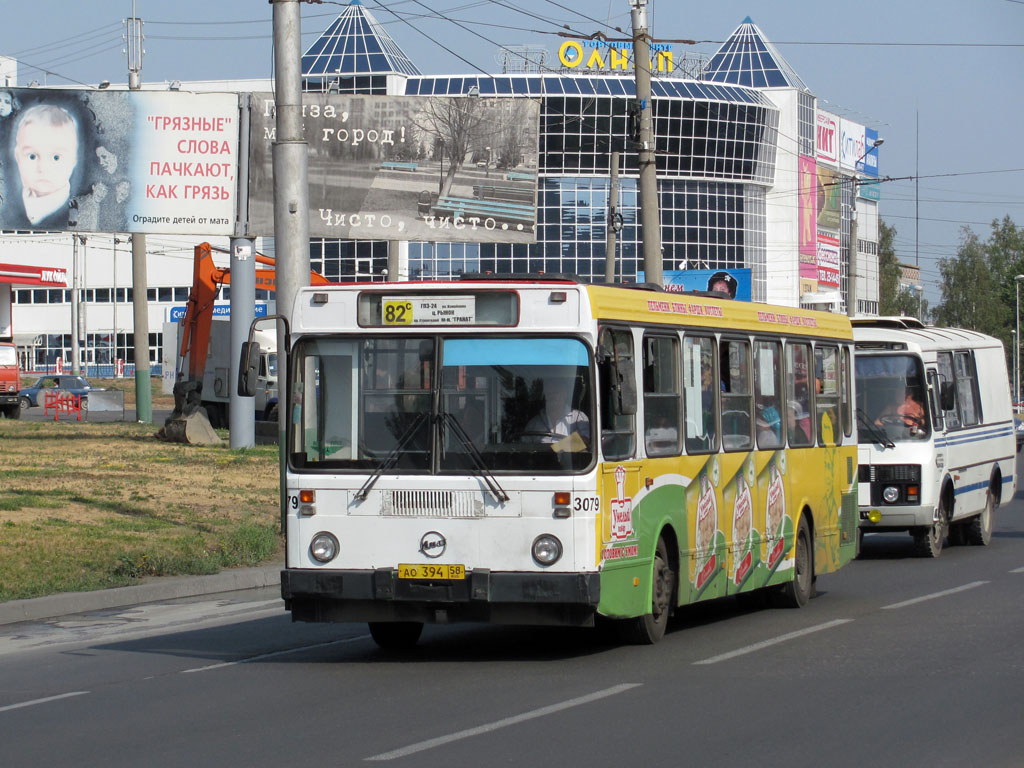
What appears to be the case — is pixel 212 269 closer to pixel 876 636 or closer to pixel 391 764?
pixel 876 636

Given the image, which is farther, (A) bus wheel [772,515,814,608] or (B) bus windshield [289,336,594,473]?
(A) bus wheel [772,515,814,608]

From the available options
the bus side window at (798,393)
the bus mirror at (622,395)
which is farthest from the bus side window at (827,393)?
the bus mirror at (622,395)

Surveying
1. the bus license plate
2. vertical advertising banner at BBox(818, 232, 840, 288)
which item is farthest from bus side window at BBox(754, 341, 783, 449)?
vertical advertising banner at BBox(818, 232, 840, 288)

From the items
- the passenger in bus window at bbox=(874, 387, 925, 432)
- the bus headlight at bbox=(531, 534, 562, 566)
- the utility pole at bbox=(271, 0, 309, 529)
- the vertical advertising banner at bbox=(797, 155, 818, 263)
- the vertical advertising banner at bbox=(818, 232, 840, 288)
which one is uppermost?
the vertical advertising banner at bbox=(797, 155, 818, 263)

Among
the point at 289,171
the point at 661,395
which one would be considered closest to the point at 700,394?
the point at 661,395

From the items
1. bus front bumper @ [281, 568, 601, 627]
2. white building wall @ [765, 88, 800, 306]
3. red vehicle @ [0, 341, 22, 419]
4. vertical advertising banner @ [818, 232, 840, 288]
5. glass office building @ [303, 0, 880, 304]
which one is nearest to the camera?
bus front bumper @ [281, 568, 601, 627]

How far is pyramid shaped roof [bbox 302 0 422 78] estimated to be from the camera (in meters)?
91.0

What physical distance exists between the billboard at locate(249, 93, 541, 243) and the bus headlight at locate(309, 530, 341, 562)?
20.9 m

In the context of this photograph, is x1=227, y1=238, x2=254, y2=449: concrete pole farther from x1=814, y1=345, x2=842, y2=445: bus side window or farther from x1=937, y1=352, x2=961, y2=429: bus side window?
x1=814, y1=345, x2=842, y2=445: bus side window

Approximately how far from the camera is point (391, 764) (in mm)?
7430

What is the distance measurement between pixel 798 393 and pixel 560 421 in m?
4.63

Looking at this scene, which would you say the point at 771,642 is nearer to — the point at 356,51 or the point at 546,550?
the point at 546,550

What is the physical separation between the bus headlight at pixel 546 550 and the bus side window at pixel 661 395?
4.15ft

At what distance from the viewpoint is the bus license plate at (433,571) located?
10.3 m
